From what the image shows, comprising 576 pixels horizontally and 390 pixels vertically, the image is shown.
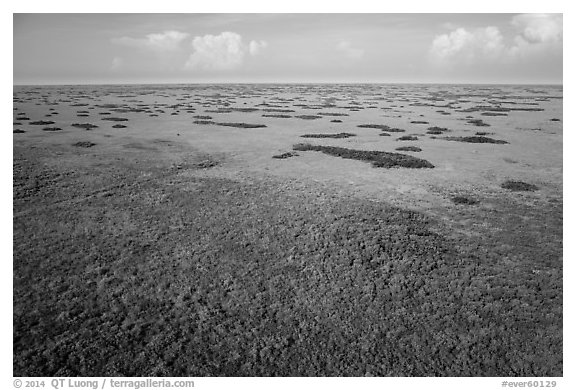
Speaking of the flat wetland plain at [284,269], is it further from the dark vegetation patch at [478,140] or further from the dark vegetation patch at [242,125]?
the dark vegetation patch at [242,125]

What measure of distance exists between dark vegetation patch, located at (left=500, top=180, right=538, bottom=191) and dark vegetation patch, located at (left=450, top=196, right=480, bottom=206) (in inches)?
178

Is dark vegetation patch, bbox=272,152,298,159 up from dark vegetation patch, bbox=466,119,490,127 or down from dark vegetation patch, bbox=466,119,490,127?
down

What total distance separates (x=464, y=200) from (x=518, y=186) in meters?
6.09

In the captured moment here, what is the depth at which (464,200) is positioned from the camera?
2347 cm

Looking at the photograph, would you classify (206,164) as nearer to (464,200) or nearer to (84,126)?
(464,200)

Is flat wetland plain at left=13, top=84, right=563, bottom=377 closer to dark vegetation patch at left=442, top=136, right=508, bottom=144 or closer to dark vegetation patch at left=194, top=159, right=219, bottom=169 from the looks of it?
dark vegetation patch at left=194, top=159, right=219, bottom=169

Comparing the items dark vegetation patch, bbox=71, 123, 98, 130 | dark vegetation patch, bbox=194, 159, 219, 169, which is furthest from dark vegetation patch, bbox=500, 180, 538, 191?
dark vegetation patch, bbox=71, 123, 98, 130

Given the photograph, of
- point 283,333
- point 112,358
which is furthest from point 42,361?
point 283,333

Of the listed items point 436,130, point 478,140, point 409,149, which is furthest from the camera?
A: point 436,130

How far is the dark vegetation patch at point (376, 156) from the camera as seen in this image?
3219 cm

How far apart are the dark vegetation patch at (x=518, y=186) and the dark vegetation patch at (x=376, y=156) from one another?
6391 mm

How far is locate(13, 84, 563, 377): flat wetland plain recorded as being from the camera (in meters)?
11.6

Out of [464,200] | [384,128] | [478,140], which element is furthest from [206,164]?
[478,140]

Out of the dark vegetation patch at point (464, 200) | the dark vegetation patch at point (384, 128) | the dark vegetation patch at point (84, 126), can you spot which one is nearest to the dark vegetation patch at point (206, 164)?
the dark vegetation patch at point (464, 200)
